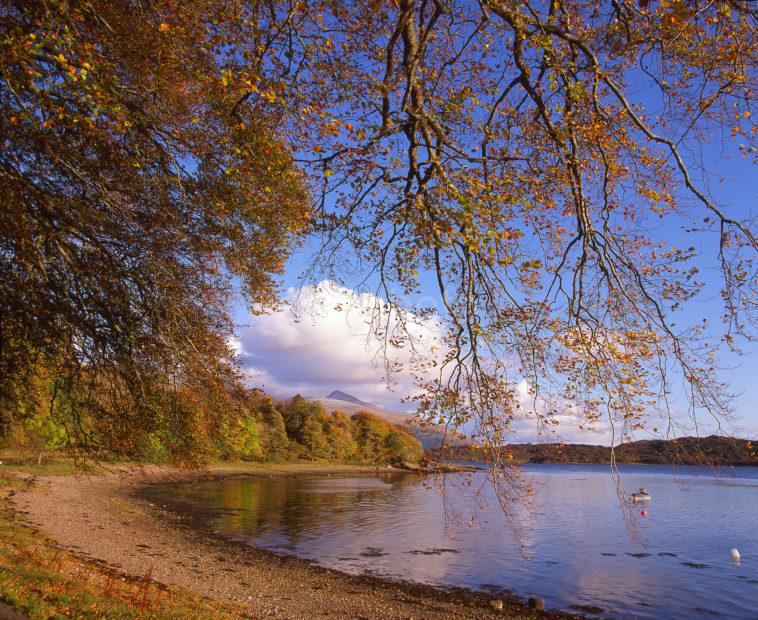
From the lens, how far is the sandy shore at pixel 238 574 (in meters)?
16.1

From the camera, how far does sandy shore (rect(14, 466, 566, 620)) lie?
16.1 metres

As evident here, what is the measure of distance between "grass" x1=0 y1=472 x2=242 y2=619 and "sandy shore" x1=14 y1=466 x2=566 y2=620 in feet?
5.93

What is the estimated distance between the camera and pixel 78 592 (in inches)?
372

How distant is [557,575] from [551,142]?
20580 millimetres

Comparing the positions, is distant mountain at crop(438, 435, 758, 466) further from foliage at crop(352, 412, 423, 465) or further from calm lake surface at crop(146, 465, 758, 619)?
foliage at crop(352, 412, 423, 465)

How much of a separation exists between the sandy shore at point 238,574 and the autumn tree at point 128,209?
3.82 metres

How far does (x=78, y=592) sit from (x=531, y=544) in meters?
25.6

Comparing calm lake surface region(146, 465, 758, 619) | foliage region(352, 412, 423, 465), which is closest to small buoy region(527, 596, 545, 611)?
calm lake surface region(146, 465, 758, 619)

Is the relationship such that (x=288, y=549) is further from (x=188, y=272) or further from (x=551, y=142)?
(x=551, y=142)

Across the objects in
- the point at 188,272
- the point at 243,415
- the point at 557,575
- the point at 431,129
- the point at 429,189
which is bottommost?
the point at 557,575

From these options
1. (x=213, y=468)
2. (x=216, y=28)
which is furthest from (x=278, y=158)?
(x=213, y=468)

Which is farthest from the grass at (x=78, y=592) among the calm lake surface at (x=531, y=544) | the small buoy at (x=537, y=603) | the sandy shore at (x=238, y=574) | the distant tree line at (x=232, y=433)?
the small buoy at (x=537, y=603)

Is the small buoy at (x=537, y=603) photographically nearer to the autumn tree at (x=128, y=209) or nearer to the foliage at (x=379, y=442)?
the autumn tree at (x=128, y=209)

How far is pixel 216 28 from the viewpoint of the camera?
280 inches
